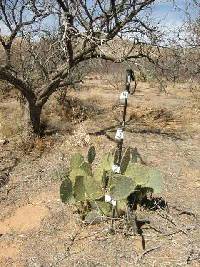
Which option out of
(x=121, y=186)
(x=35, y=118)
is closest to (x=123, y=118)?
(x=121, y=186)

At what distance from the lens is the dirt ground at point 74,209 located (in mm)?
5789

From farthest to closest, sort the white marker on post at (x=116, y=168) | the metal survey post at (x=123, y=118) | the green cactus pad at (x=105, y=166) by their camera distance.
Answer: the green cactus pad at (x=105, y=166), the white marker on post at (x=116, y=168), the metal survey post at (x=123, y=118)

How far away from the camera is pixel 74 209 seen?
267 inches

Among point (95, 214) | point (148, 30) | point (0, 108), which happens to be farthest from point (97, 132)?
point (95, 214)

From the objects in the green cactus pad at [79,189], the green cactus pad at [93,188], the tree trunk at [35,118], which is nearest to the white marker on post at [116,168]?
the green cactus pad at [93,188]

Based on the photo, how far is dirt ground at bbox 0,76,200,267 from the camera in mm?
5789

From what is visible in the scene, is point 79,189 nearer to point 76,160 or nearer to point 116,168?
point 76,160

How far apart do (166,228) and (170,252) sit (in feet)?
1.54

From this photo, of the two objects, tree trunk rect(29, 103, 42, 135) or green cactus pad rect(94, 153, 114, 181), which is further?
tree trunk rect(29, 103, 42, 135)

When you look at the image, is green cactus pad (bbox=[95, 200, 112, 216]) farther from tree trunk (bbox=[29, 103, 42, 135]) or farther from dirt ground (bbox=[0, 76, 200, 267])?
tree trunk (bbox=[29, 103, 42, 135])

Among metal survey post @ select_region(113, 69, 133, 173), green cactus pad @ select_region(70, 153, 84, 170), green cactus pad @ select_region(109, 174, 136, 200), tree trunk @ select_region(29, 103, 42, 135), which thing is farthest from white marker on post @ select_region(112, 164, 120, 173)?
tree trunk @ select_region(29, 103, 42, 135)

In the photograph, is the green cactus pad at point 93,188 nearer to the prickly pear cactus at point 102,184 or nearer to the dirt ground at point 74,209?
the prickly pear cactus at point 102,184

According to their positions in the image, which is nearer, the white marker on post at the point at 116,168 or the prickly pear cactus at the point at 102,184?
the white marker on post at the point at 116,168

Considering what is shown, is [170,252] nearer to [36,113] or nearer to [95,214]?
[95,214]
